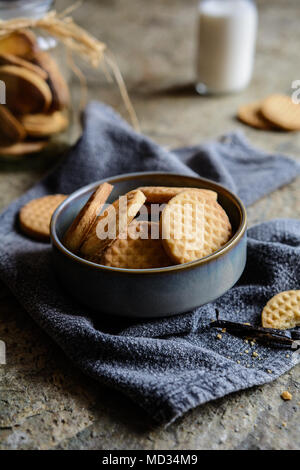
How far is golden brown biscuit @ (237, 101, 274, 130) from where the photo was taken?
1112mm

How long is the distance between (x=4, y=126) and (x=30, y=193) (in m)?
0.13

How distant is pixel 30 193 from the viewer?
874mm

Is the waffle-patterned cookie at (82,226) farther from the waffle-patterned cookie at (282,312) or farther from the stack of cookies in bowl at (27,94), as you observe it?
the stack of cookies in bowl at (27,94)

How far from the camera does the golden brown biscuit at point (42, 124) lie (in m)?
0.95

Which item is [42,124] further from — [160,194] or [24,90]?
[160,194]

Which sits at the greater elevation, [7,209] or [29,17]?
[29,17]

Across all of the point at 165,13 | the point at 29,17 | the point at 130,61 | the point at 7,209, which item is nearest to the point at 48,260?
the point at 7,209

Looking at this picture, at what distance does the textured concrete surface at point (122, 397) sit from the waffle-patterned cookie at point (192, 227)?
5.9 inches

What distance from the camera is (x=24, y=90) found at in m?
0.89

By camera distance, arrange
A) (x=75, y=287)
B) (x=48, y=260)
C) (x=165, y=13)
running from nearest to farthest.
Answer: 1. (x=75, y=287)
2. (x=48, y=260)
3. (x=165, y=13)

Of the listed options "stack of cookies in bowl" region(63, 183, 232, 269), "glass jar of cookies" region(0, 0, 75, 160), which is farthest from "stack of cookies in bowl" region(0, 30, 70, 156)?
"stack of cookies in bowl" region(63, 183, 232, 269)

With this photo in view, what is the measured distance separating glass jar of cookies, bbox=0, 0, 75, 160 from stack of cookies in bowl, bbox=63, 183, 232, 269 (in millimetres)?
358

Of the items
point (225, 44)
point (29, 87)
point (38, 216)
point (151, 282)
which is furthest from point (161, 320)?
point (225, 44)
